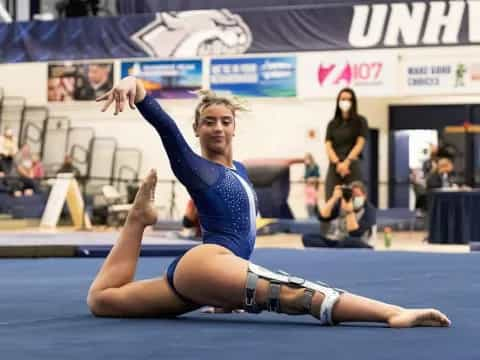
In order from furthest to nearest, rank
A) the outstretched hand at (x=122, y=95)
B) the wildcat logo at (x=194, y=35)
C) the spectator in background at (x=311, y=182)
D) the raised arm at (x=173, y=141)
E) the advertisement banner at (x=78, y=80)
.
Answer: the advertisement banner at (x=78, y=80) → the wildcat logo at (x=194, y=35) → the spectator in background at (x=311, y=182) → the raised arm at (x=173, y=141) → the outstretched hand at (x=122, y=95)

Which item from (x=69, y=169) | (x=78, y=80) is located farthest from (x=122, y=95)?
(x=78, y=80)

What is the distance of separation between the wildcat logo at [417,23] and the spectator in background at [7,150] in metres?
5.51

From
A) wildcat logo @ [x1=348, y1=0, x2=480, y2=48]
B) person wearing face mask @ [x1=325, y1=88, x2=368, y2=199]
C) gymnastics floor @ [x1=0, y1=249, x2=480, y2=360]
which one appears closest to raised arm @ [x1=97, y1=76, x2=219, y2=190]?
gymnastics floor @ [x1=0, y1=249, x2=480, y2=360]

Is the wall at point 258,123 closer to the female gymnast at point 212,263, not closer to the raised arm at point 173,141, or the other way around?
the female gymnast at point 212,263

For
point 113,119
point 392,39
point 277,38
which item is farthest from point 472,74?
point 113,119

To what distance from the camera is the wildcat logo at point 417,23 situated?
16.5 m

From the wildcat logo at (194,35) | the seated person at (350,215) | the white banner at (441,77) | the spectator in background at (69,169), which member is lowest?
the seated person at (350,215)

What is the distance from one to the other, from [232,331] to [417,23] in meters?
13.8

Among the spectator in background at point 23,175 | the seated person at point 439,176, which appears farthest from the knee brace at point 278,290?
the spectator in background at point 23,175

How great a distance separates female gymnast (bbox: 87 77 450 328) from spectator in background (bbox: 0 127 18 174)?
13707mm

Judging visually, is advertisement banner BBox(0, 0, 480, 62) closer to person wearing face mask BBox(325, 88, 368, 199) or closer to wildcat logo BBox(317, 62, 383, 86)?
wildcat logo BBox(317, 62, 383, 86)

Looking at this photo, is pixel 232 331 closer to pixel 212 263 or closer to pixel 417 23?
pixel 212 263

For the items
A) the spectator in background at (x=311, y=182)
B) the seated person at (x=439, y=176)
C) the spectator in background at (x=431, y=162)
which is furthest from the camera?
the spectator in background at (x=311, y=182)

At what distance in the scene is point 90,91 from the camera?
739 inches
